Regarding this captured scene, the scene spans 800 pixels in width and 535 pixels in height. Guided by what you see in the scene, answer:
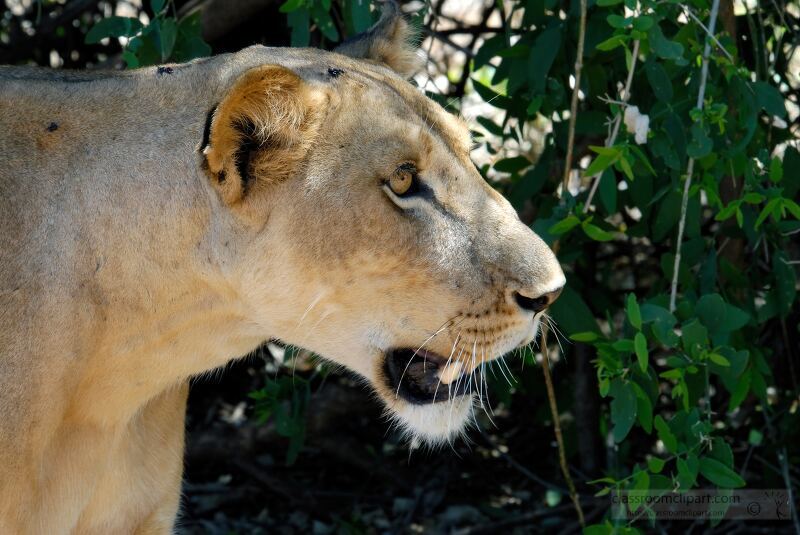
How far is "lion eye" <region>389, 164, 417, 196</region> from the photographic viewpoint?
87.8 inches

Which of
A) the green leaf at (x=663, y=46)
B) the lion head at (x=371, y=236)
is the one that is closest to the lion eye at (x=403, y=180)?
the lion head at (x=371, y=236)

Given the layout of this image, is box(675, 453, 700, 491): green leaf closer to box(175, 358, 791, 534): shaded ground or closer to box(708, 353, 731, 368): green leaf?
box(708, 353, 731, 368): green leaf

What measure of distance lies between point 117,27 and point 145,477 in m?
1.20

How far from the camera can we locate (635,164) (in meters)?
2.71

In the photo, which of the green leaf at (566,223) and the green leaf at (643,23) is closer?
the green leaf at (643,23)

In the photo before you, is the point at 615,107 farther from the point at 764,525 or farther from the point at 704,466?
the point at 764,525

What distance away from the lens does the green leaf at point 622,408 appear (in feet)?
8.32

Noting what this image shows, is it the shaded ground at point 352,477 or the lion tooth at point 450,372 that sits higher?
the lion tooth at point 450,372

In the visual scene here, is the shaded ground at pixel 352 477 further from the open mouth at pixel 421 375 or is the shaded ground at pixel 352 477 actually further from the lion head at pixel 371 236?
the lion head at pixel 371 236

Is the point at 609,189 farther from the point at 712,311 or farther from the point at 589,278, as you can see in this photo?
the point at 589,278

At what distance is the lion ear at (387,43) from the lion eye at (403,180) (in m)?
0.55

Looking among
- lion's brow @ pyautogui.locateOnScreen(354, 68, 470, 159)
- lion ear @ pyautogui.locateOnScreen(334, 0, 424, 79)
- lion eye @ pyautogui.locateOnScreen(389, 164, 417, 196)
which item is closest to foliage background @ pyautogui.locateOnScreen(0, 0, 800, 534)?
lion ear @ pyautogui.locateOnScreen(334, 0, 424, 79)

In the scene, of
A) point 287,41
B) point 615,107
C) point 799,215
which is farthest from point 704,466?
point 287,41

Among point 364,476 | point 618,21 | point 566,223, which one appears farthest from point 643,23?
point 364,476
